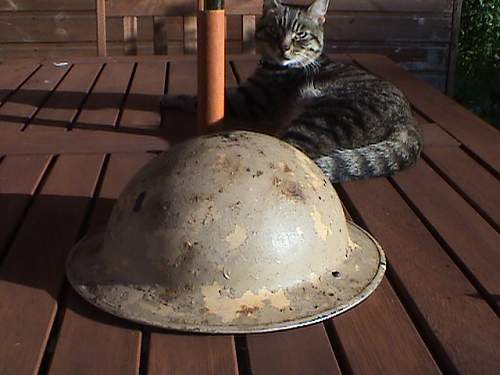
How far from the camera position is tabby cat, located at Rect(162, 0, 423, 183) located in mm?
2312

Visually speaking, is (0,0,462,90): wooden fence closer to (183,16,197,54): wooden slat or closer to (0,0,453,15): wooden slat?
(0,0,453,15): wooden slat

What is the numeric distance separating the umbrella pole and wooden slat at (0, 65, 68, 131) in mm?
784

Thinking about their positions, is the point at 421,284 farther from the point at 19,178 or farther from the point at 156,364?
the point at 19,178

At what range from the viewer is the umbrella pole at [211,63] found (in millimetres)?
2064

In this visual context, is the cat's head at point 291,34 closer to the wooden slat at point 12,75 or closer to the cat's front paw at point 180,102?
the cat's front paw at point 180,102

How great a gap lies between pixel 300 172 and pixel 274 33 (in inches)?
60.8

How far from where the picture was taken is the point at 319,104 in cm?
274

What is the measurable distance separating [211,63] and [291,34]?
995 mm

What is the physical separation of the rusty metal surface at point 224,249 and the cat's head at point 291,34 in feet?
4.83

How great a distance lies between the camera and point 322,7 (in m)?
3.16

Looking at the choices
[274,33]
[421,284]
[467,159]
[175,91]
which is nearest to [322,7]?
[274,33]

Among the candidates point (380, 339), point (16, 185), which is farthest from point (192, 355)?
point (16, 185)

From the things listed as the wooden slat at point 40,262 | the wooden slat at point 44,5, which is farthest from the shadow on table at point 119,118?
the wooden slat at point 44,5

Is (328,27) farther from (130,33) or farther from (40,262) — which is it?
(40,262)
